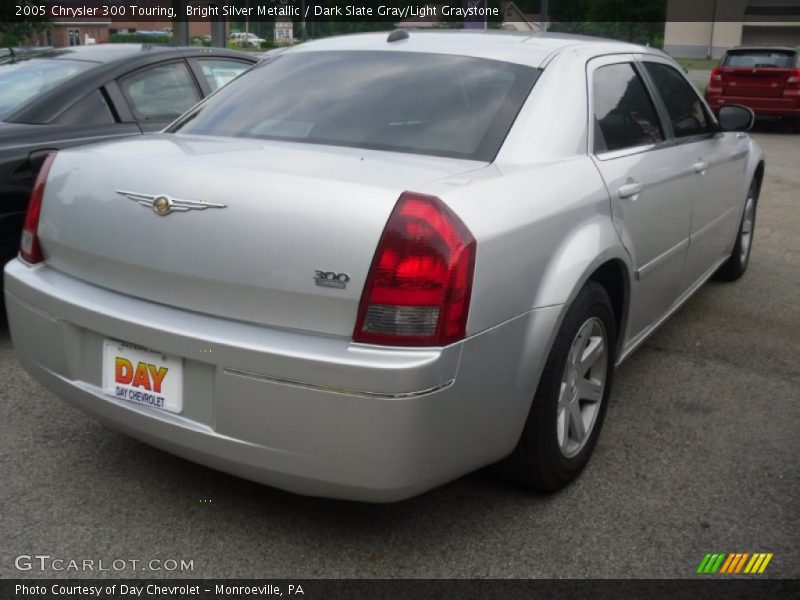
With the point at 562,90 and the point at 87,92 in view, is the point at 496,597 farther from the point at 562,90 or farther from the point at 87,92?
the point at 87,92

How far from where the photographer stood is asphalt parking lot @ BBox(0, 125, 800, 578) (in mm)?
2588

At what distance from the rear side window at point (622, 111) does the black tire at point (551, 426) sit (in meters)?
0.64

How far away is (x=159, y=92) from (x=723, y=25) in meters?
55.6

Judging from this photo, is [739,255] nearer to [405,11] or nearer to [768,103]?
[768,103]

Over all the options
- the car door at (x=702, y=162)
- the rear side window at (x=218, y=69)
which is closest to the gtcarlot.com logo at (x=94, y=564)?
the car door at (x=702, y=162)

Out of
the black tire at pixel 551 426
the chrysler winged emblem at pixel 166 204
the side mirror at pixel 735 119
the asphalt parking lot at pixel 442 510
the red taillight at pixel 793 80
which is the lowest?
the asphalt parking lot at pixel 442 510

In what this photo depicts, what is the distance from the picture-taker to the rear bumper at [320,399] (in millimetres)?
2254

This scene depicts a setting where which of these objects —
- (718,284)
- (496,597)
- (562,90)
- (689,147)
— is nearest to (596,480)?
(496,597)

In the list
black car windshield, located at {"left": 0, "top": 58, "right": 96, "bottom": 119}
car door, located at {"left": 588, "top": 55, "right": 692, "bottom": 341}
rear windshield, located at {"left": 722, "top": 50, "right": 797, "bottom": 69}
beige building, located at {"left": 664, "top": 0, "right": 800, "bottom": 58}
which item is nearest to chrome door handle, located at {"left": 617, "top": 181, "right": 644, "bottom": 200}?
car door, located at {"left": 588, "top": 55, "right": 692, "bottom": 341}

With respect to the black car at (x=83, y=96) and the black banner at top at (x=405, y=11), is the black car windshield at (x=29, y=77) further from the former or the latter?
the black banner at top at (x=405, y=11)

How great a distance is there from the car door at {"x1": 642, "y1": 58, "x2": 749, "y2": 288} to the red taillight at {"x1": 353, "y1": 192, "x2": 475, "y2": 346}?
2116 mm

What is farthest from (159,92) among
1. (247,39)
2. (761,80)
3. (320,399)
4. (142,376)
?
(247,39)

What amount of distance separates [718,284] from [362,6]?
33865mm

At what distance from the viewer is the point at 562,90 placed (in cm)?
313
